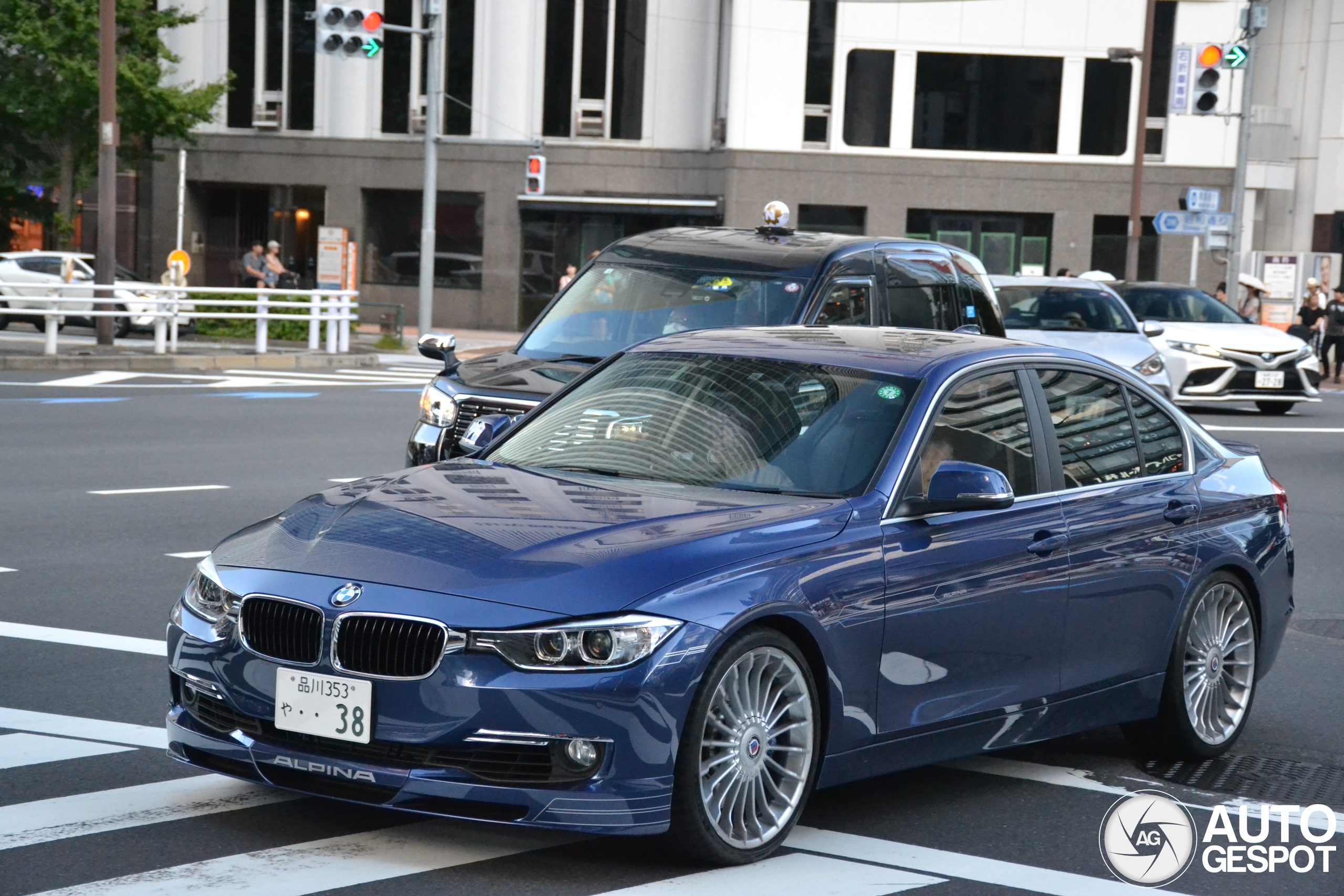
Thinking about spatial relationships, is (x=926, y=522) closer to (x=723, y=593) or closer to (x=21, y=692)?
(x=723, y=593)

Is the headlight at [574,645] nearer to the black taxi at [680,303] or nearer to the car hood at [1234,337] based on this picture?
the black taxi at [680,303]

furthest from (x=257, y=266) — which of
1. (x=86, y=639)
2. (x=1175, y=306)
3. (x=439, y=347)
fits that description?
(x=86, y=639)

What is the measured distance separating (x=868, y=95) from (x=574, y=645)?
41.5m

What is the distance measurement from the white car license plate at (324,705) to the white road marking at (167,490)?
27.9ft

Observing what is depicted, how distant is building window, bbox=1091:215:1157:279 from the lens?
4547 cm

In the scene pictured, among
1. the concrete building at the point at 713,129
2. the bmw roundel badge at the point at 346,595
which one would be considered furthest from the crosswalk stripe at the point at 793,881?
the concrete building at the point at 713,129

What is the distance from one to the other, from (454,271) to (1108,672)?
134ft

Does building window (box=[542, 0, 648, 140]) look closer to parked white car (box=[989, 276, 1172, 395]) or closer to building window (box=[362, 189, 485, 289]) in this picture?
building window (box=[362, 189, 485, 289])

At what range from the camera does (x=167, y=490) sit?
13.1 metres

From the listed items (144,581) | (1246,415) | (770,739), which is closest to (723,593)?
(770,739)

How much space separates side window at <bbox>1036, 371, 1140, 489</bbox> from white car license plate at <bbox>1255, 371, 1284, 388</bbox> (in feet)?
58.7

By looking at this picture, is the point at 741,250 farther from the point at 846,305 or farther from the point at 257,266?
the point at 257,266

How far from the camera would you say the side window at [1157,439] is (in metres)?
6.69

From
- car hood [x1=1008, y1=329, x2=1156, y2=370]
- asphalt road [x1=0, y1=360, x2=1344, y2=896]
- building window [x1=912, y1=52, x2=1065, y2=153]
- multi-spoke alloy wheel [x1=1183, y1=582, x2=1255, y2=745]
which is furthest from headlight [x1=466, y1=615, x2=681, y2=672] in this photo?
building window [x1=912, y1=52, x2=1065, y2=153]
